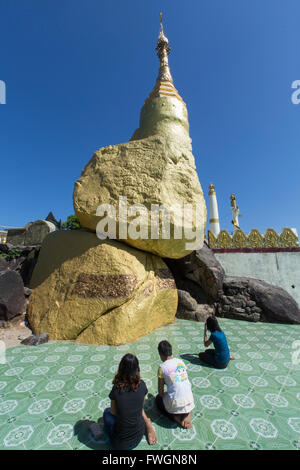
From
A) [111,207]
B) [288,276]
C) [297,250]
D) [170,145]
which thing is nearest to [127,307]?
[111,207]

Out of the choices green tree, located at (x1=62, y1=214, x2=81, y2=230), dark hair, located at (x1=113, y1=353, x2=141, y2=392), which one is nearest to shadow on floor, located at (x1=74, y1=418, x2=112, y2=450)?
dark hair, located at (x1=113, y1=353, x2=141, y2=392)

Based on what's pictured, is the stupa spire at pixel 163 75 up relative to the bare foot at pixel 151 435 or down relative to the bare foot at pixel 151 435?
up

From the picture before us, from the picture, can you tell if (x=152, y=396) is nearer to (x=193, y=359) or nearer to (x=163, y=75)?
(x=193, y=359)

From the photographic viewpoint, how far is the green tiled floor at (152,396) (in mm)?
2100

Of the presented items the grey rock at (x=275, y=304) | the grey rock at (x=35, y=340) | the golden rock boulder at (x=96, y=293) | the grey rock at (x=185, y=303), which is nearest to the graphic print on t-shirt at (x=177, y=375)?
the golden rock boulder at (x=96, y=293)

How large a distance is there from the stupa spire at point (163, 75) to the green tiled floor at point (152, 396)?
857 cm

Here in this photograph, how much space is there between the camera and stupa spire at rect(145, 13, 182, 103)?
7805mm

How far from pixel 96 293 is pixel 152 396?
2.57 meters

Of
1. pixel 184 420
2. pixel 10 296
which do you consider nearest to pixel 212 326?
pixel 184 420

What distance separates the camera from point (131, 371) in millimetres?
1915

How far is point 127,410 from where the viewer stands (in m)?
1.86

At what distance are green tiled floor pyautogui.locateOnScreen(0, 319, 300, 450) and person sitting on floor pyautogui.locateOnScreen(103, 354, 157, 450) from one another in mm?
195

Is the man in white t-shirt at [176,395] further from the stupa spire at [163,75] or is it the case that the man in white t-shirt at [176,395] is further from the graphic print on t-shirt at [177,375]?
the stupa spire at [163,75]

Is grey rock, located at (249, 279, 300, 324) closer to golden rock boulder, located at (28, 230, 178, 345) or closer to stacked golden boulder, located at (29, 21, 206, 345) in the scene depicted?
stacked golden boulder, located at (29, 21, 206, 345)
